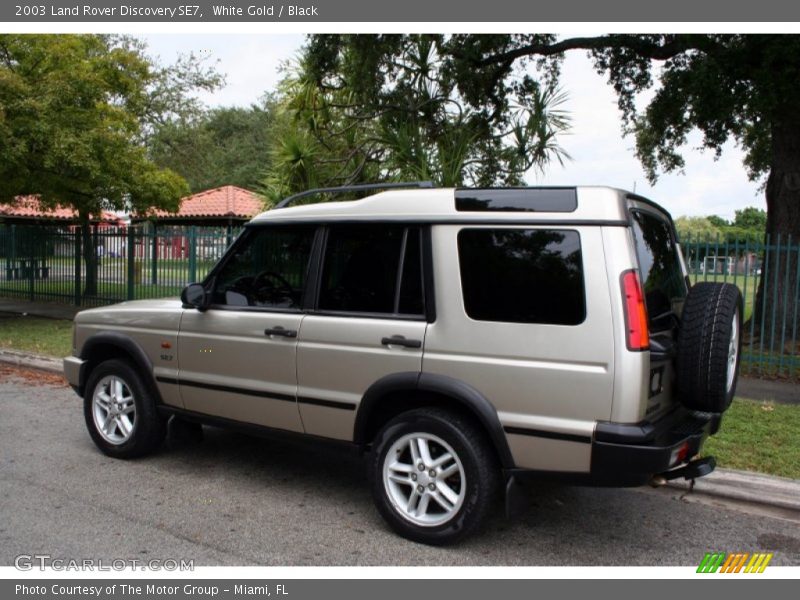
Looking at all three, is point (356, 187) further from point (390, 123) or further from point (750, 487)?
point (390, 123)

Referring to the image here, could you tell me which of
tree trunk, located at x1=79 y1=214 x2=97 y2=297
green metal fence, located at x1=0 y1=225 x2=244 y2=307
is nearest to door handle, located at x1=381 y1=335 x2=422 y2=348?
green metal fence, located at x1=0 y1=225 x2=244 y2=307

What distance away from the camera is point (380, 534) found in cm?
415

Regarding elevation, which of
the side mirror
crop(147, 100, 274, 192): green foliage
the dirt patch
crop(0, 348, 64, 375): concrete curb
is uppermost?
crop(147, 100, 274, 192): green foliage

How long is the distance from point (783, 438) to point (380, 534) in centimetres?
390

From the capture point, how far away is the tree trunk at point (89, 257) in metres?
16.2

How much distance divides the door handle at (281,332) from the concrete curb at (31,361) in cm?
605

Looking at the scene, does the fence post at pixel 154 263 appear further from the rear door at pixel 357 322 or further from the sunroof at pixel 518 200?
the sunroof at pixel 518 200

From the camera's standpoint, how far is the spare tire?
364 centimetres

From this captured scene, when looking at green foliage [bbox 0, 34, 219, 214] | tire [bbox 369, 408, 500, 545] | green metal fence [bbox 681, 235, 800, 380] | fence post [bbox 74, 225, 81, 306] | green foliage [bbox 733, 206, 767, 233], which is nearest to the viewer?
tire [bbox 369, 408, 500, 545]

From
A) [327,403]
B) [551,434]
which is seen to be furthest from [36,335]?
[551,434]

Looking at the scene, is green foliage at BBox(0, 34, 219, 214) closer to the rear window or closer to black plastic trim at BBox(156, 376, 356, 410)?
black plastic trim at BBox(156, 376, 356, 410)

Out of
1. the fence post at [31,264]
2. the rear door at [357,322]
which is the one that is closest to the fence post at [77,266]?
the fence post at [31,264]

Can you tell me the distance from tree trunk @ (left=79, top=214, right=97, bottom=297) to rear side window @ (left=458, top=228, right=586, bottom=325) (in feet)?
47.0

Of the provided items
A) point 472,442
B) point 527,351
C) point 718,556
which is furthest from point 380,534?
point 718,556
